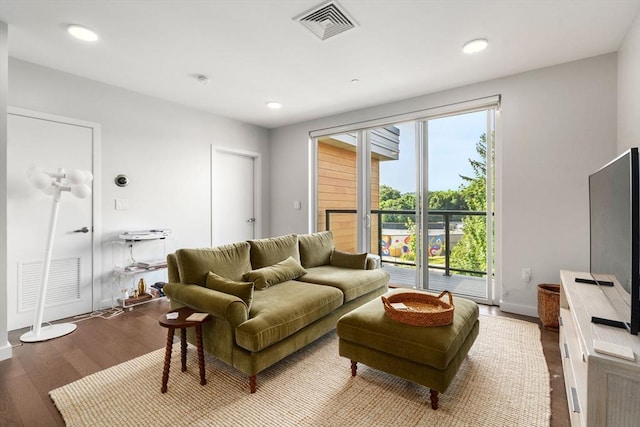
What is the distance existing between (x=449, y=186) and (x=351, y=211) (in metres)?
1.48

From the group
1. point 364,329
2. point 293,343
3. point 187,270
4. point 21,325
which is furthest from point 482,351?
point 21,325

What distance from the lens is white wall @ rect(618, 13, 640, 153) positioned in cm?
221

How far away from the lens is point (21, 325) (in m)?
2.88

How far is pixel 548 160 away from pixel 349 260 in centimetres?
229

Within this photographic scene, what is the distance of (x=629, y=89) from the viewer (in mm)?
2393

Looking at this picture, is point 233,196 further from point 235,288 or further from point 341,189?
point 235,288

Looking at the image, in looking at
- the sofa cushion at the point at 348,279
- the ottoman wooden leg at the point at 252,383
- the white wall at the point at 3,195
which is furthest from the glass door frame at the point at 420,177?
the white wall at the point at 3,195

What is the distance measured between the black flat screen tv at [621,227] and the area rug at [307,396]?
2.66 feet

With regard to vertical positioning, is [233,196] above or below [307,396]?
above

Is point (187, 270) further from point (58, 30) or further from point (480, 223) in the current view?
point (480, 223)

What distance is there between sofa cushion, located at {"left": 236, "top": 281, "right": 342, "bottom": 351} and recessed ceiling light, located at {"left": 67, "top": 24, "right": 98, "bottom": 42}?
2469 mm

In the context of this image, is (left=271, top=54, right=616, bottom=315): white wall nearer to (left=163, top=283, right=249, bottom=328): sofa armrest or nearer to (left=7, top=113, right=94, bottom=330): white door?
(left=163, top=283, right=249, bottom=328): sofa armrest

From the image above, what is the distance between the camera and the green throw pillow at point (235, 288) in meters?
2.06

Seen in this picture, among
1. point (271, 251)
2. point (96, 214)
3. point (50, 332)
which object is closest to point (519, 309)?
point (271, 251)
